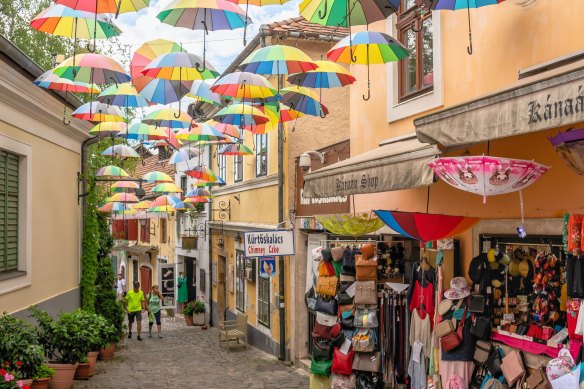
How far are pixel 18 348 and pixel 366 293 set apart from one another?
437 centimetres

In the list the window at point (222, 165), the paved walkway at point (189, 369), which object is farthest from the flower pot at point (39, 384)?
the window at point (222, 165)

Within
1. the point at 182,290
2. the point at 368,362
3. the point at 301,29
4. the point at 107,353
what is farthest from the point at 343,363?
the point at 182,290

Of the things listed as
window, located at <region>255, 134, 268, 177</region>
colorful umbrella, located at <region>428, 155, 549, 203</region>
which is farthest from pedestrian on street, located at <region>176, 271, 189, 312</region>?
colorful umbrella, located at <region>428, 155, 549, 203</region>

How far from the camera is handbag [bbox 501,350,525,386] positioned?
612cm

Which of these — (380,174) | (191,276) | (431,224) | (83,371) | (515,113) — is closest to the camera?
(515,113)

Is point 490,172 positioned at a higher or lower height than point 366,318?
higher

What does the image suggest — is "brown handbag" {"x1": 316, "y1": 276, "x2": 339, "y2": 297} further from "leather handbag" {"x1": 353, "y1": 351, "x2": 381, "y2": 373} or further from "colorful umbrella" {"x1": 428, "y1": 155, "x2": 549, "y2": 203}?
"colorful umbrella" {"x1": 428, "y1": 155, "x2": 549, "y2": 203}

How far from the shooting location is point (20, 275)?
941 centimetres

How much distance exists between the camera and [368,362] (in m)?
8.66

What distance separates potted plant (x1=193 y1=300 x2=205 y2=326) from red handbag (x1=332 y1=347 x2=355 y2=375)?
1553 cm

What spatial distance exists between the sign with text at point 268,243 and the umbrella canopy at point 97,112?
312 cm

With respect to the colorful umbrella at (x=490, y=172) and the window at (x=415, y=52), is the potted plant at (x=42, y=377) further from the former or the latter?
the window at (x=415, y=52)

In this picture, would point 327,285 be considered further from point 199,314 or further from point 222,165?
point 199,314

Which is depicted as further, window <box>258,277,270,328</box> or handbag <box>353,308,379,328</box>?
window <box>258,277,270,328</box>
